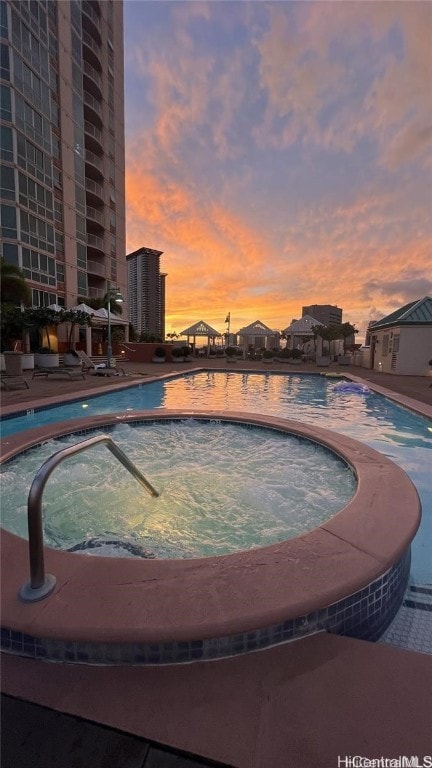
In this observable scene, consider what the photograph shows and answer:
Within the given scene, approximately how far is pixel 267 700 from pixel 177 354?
25620mm

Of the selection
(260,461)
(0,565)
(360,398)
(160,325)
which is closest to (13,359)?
(260,461)

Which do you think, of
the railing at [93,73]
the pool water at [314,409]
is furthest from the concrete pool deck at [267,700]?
the railing at [93,73]

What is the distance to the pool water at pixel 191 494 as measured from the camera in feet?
11.9

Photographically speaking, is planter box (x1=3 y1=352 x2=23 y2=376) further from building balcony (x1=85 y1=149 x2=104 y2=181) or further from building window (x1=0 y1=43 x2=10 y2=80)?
building balcony (x1=85 y1=149 x2=104 y2=181)

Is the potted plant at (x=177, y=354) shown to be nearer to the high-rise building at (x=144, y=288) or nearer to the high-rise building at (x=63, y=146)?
the high-rise building at (x=63, y=146)

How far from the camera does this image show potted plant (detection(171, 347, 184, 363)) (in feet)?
87.0

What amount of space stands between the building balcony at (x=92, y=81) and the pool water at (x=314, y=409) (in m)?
27.5

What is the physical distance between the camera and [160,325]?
324ft

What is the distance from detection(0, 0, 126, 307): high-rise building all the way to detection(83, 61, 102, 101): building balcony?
0.08 metres

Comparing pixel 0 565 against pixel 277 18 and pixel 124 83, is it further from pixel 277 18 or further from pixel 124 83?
pixel 124 83

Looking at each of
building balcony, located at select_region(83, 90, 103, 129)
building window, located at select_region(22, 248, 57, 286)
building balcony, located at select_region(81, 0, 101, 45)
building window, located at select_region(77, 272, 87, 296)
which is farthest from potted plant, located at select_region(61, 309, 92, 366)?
building balcony, located at select_region(81, 0, 101, 45)

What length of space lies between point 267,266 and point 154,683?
28.9m

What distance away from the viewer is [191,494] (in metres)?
4.62

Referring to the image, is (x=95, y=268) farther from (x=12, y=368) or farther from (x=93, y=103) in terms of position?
(x=12, y=368)
